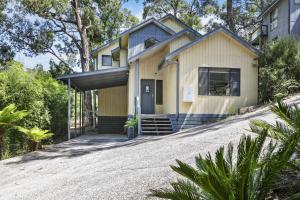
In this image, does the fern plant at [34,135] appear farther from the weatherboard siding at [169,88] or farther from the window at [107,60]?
the window at [107,60]

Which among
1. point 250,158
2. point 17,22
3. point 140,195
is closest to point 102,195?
point 140,195

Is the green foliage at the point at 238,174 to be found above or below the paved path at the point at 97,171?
above

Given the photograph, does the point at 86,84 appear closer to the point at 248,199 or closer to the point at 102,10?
the point at 102,10

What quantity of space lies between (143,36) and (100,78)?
16.0ft

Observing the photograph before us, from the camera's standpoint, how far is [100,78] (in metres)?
17.8

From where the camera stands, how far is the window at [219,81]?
15.5m

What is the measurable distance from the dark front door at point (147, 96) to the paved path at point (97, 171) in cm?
706

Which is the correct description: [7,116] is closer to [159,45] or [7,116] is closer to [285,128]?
[159,45]

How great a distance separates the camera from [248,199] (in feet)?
10.2

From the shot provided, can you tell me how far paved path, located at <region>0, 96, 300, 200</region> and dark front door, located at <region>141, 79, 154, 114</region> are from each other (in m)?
7.06

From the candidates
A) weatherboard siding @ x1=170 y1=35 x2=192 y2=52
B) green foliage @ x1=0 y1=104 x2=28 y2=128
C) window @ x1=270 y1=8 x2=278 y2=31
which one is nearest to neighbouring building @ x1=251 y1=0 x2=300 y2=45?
window @ x1=270 y1=8 x2=278 y2=31

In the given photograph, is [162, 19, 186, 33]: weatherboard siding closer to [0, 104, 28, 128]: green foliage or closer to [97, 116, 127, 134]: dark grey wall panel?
[97, 116, 127, 134]: dark grey wall panel

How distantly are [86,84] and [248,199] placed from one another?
16.8 meters

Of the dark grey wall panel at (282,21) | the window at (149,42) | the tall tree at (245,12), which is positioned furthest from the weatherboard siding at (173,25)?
the tall tree at (245,12)
